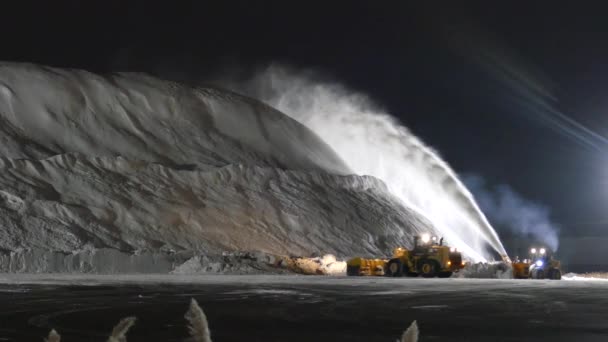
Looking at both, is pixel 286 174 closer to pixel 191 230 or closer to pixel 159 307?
pixel 191 230

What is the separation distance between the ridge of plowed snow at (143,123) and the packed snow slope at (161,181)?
0.13 m

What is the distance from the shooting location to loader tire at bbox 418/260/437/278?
41.1m

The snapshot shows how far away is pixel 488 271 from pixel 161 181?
920 inches

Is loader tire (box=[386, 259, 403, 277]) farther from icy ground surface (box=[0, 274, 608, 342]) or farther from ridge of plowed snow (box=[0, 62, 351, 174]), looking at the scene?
ridge of plowed snow (box=[0, 62, 351, 174])

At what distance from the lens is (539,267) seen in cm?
4503

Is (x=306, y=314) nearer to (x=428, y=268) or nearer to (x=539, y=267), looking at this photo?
(x=428, y=268)

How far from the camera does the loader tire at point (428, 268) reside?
135 ft

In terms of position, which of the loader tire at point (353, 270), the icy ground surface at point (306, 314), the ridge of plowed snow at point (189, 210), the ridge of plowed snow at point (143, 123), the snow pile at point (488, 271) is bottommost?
the icy ground surface at point (306, 314)

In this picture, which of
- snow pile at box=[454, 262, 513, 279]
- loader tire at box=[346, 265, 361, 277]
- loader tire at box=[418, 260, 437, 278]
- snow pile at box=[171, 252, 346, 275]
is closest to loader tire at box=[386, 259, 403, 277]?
loader tire at box=[418, 260, 437, 278]

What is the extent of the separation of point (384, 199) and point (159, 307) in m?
46.9

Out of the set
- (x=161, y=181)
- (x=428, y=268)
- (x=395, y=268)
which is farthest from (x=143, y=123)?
(x=428, y=268)

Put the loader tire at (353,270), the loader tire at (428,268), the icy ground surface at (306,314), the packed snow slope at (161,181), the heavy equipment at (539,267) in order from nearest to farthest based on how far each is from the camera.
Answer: the icy ground surface at (306,314) → the loader tire at (428,268) → the loader tire at (353,270) → the heavy equipment at (539,267) → the packed snow slope at (161,181)

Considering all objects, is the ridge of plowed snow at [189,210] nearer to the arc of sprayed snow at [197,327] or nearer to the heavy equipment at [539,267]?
the heavy equipment at [539,267]

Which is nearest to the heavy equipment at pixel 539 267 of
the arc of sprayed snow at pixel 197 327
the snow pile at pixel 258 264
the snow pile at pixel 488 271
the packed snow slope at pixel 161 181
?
the snow pile at pixel 488 271
